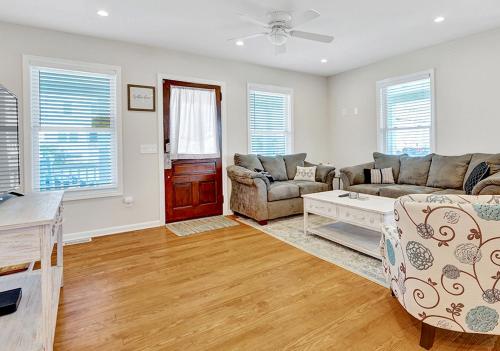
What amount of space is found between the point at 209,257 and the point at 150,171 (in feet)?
6.07

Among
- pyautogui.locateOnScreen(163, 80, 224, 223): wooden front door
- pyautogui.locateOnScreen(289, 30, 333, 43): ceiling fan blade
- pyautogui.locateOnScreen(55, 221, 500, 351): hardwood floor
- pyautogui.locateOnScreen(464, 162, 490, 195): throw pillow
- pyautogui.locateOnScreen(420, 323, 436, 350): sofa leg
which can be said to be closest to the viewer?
pyautogui.locateOnScreen(420, 323, 436, 350): sofa leg

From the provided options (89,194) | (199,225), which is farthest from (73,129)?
(199,225)

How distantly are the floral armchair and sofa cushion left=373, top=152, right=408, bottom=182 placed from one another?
3371 millimetres

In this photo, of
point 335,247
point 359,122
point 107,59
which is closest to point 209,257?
point 335,247

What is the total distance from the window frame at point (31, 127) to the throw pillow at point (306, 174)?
2893 millimetres

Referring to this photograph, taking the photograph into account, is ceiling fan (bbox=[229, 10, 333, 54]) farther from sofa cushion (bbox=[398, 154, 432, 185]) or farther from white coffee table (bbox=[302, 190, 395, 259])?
sofa cushion (bbox=[398, 154, 432, 185])

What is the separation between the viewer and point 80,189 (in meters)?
3.71

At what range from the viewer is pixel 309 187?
4566 millimetres

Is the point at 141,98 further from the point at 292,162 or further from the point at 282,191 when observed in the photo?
the point at 292,162

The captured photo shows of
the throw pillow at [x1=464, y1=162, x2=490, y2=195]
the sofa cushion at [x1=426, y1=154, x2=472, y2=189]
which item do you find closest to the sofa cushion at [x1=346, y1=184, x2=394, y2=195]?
the sofa cushion at [x1=426, y1=154, x2=472, y2=189]

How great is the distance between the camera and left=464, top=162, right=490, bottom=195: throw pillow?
3.31 metres

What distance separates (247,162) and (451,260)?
3.57 m

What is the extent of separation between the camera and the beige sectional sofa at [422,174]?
3.75m

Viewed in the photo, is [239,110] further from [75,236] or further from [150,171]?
[75,236]
